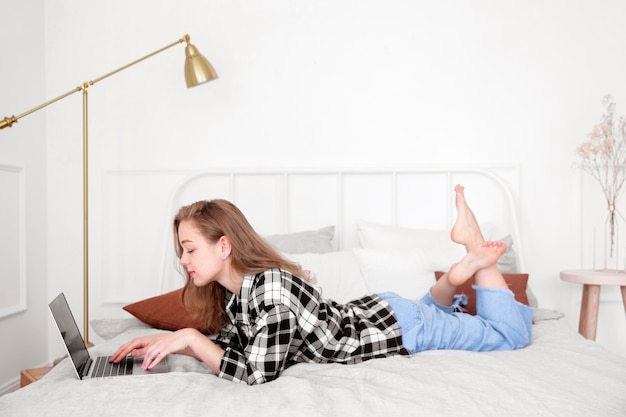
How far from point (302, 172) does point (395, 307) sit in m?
1.21

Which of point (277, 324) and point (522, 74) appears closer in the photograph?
point (277, 324)

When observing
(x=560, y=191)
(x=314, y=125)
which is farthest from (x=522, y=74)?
(x=314, y=125)

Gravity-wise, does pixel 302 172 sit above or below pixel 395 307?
above

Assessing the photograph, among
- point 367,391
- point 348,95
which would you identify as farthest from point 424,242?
point 367,391

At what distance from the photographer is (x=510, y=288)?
230cm

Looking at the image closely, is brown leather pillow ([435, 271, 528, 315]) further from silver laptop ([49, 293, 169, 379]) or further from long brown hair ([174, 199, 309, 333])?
silver laptop ([49, 293, 169, 379])

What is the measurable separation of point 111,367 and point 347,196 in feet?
5.08

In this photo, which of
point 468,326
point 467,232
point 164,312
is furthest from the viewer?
point 164,312

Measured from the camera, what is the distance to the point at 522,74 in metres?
2.89

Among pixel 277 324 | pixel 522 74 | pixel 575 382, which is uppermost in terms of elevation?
pixel 522 74

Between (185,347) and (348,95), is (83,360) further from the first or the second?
(348,95)

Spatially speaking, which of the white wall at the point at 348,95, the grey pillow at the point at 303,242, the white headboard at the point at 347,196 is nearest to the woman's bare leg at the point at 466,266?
the grey pillow at the point at 303,242

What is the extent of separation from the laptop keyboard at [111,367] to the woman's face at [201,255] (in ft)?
0.88

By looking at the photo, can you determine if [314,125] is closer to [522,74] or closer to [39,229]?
[522,74]
